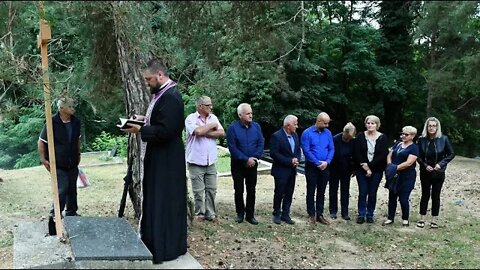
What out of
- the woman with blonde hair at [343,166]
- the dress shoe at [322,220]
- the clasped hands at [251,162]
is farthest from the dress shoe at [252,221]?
the woman with blonde hair at [343,166]

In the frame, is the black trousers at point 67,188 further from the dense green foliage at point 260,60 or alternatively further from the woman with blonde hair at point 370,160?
the woman with blonde hair at point 370,160

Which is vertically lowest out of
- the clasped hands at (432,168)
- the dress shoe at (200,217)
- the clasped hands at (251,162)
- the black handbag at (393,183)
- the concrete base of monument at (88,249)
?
the dress shoe at (200,217)

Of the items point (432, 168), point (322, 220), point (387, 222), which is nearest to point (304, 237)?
point (322, 220)

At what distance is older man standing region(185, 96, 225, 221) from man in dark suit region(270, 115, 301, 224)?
805 mm

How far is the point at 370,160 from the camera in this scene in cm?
664

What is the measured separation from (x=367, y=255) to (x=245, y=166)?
1.90 m

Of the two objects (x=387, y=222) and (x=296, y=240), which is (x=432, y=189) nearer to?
(x=387, y=222)

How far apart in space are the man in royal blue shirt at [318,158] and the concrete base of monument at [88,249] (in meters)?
2.76

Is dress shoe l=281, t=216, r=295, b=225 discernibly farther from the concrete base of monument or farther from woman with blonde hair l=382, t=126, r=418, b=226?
the concrete base of monument

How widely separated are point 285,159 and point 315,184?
0.69 metres

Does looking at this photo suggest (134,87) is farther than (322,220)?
No

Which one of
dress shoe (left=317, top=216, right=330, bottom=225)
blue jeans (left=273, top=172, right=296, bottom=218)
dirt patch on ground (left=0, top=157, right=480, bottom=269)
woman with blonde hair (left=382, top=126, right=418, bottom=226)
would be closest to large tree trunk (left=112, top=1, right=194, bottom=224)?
dirt patch on ground (left=0, top=157, right=480, bottom=269)

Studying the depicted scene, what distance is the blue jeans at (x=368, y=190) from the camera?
6.70m

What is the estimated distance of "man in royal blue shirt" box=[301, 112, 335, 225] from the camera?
6.52 meters
